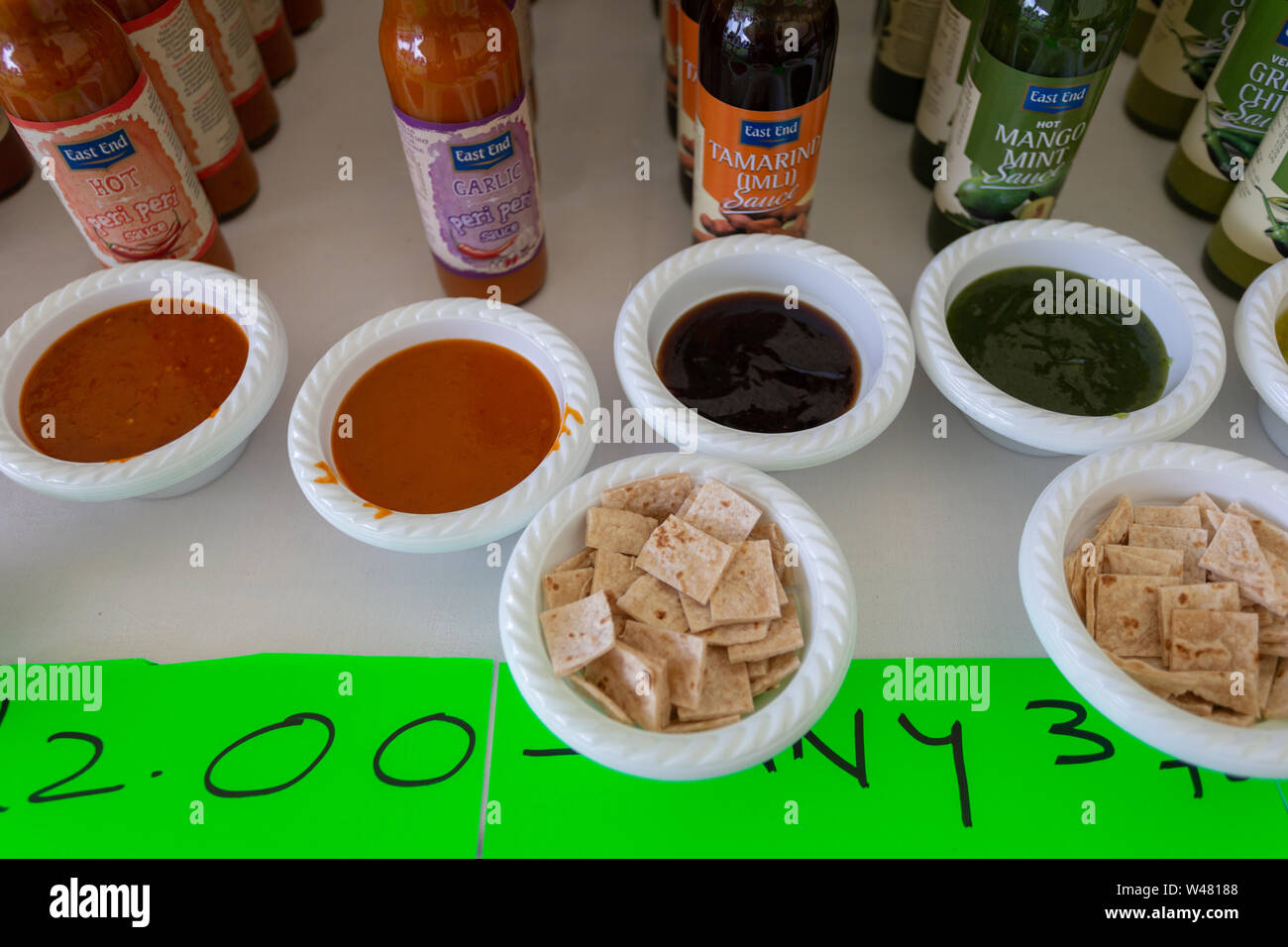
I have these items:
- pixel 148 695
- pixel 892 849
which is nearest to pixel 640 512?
pixel 892 849

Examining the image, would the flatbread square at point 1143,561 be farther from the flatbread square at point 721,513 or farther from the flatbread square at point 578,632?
the flatbread square at point 578,632

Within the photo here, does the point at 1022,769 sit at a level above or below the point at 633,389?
below

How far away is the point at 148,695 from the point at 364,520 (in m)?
0.34

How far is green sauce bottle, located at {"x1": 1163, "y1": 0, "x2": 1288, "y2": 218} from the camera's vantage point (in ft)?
3.51

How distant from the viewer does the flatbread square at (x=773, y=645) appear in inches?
33.7

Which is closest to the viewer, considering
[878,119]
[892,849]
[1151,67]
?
[892,849]

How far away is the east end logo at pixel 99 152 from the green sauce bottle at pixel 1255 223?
1.38 metres

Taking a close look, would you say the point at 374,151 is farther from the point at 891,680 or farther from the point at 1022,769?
the point at 1022,769

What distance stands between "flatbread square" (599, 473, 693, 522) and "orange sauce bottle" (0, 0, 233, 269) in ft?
2.30

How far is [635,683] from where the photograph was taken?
0.84m

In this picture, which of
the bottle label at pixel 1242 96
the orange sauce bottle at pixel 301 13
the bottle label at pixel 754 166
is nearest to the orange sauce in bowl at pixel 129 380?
the bottle label at pixel 754 166

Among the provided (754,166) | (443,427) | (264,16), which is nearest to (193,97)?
(264,16)

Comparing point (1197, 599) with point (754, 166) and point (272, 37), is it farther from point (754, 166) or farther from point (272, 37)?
point (272, 37)

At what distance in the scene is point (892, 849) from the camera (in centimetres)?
89
